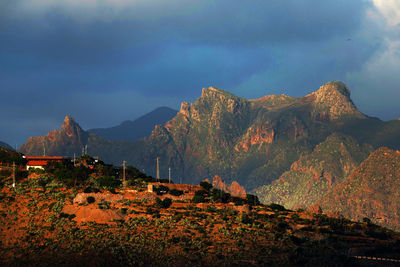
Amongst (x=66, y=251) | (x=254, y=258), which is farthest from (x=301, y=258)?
(x=66, y=251)

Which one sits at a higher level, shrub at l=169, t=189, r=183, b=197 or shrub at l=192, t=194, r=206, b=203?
shrub at l=169, t=189, r=183, b=197

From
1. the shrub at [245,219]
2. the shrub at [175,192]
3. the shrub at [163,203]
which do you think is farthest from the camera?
the shrub at [175,192]

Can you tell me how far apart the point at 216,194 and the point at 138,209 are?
4181cm

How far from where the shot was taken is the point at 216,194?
620 feet

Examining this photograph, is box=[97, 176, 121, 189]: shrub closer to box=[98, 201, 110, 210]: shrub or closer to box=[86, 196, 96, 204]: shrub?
box=[98, 201, 110, 210]: shrub

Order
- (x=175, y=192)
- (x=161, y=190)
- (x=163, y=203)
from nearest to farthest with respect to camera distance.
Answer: (x=163, y=203)
(x=175, y=192)
(x=161, y=190)

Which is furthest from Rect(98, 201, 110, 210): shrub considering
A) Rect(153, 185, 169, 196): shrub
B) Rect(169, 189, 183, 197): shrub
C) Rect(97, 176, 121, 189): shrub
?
Rect(169, 189, 183, 197): shrub

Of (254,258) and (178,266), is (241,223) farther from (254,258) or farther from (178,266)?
(178,266)

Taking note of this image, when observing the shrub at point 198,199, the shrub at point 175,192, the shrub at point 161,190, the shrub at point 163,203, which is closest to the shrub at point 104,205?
the shrub at point 163,203

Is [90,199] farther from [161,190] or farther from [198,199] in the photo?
[198,199]

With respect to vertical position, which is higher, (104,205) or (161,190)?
(161,190)

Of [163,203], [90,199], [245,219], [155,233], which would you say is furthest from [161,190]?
[155,233]

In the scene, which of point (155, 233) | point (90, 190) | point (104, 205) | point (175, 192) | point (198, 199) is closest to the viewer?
point (155, 233)

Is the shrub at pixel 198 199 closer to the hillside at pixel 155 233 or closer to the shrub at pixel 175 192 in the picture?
the hillside at pixel 155 233
